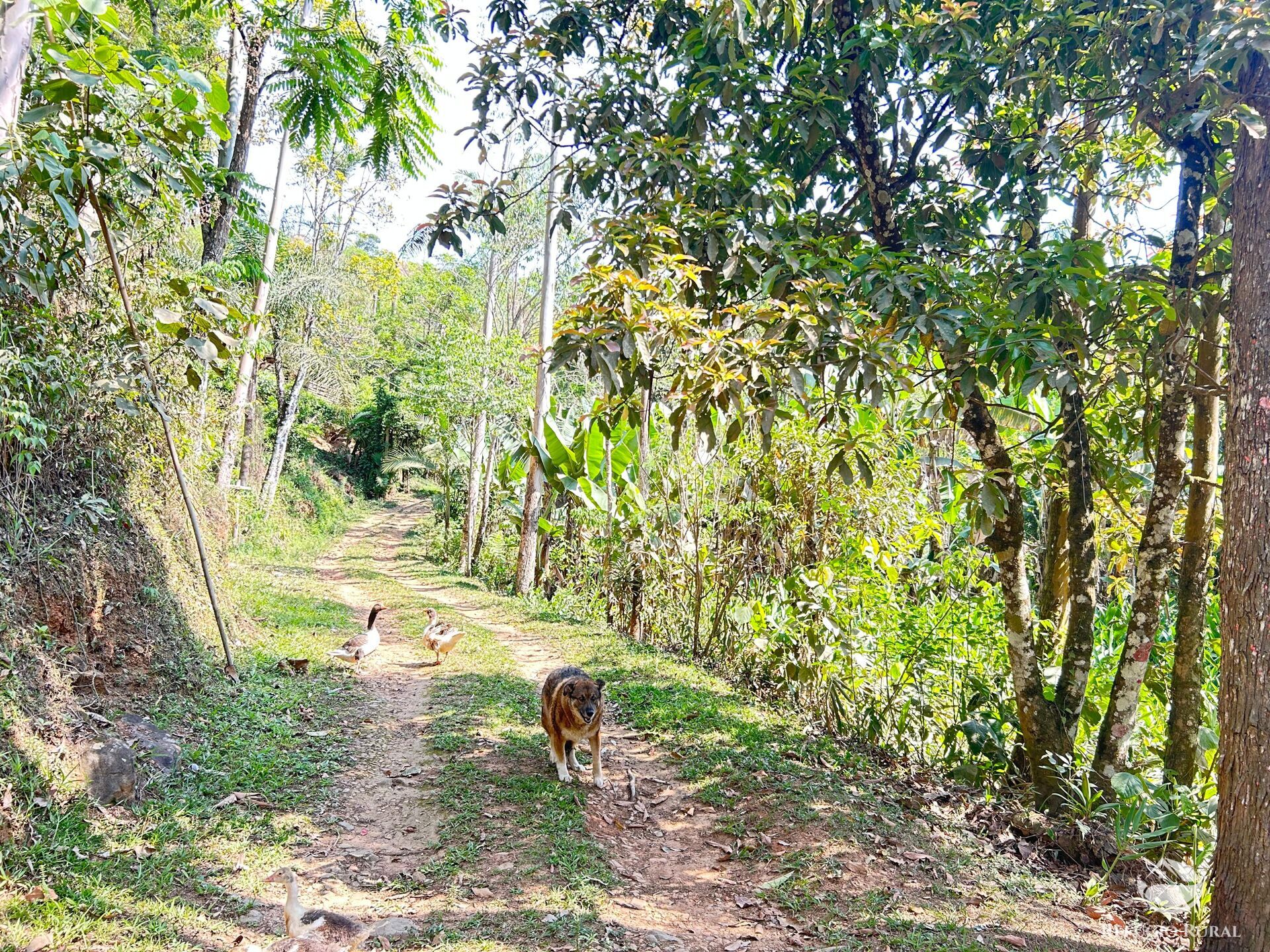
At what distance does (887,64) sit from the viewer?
4.50 metres

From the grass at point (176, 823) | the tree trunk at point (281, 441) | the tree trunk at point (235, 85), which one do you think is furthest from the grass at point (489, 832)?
the tree trunk at point (281, 441)

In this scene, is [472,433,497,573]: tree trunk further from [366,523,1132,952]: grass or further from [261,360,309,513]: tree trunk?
[366,523,1132,952]: grass

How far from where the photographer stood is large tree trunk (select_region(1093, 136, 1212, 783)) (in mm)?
4852

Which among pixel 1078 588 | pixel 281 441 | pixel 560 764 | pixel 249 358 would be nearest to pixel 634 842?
pixel 560 764

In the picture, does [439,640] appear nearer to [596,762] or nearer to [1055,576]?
[596,762]

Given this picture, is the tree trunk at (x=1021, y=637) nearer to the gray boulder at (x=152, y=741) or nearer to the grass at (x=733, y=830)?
the grass at (x=733, y=830)

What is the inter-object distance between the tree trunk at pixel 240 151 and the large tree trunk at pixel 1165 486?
9709 mm

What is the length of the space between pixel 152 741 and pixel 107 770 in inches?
23.5

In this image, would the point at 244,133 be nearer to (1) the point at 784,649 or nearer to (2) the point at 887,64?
(2) the point at 887,64

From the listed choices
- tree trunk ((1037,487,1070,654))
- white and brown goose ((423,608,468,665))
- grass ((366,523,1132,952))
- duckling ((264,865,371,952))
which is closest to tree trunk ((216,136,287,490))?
white and brown goose ((423,608,468,665))

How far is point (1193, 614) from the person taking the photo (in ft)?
16.2

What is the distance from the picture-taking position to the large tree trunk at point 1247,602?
3150 mm

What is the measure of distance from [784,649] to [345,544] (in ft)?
64.3

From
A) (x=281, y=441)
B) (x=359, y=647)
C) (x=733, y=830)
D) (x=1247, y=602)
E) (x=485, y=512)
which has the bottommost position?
(x=733, y=830)
